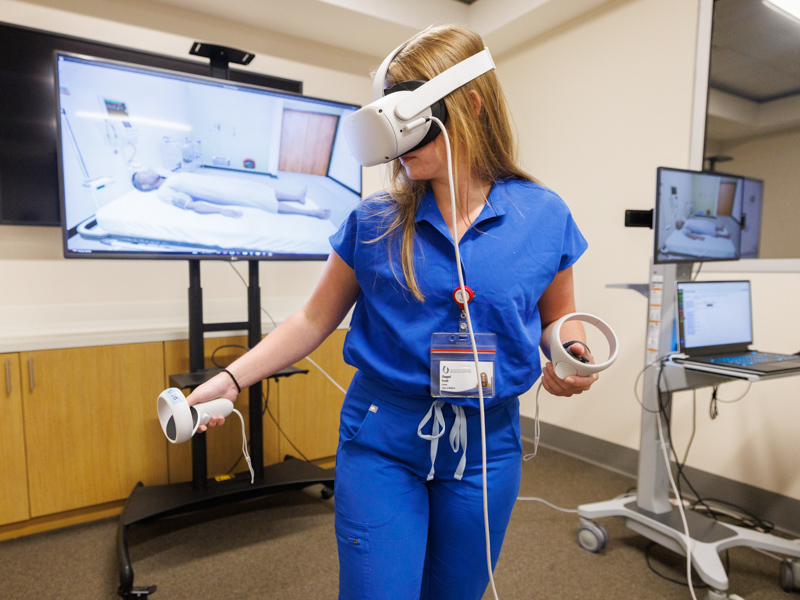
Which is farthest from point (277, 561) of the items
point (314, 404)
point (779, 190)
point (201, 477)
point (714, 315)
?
point (779, 190)

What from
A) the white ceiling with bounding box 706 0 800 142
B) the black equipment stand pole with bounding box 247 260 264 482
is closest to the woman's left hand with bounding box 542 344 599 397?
the black equipment stand pole with bounding box 247 260 264 482

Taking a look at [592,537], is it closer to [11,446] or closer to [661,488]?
[661,488]

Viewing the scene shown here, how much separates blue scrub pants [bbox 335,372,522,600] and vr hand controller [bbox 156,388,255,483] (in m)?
0.21

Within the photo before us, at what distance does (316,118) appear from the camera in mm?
2229

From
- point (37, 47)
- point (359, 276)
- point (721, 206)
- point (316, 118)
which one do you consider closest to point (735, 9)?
point (721, 206)

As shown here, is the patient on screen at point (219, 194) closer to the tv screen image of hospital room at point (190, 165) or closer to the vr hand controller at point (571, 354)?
the tv screen image of hospital room at point (190, 165)

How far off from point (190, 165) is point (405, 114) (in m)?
1.43

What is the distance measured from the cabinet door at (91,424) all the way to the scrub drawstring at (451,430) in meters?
1.71

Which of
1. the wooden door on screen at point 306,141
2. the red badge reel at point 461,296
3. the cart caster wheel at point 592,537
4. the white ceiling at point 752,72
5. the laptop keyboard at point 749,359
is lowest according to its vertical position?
the cart caster wheel at point 592,537

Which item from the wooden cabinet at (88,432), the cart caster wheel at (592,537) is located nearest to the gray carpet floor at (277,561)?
the cart caster wheel at (592,537)

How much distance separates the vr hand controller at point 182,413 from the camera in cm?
81

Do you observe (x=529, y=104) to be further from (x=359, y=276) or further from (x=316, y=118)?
(x=359, y=276)

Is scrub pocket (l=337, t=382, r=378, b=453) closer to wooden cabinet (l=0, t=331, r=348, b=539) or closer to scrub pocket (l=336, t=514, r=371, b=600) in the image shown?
scrub pocket (l=336, t=514, r=371, b=600)

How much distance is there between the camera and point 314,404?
256cm
